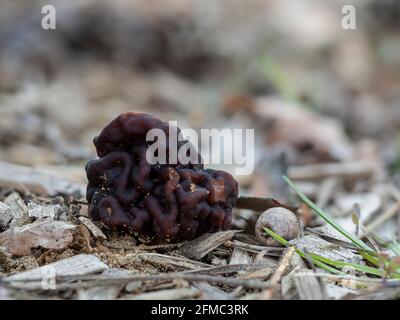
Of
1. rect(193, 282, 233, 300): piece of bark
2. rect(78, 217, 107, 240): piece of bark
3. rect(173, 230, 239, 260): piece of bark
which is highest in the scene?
rect(78, 217, 107, 240): piece of bark

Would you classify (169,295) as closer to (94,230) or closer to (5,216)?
(94,230)

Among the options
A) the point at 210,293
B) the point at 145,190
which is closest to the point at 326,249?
the point at 210,293

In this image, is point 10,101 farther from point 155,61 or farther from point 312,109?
point 312,109

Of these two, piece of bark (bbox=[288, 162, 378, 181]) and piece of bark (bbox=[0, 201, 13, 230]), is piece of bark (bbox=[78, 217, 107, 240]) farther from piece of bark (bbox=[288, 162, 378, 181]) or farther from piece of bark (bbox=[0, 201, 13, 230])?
piece of bark (bbox=[288, 162, 378, 181])

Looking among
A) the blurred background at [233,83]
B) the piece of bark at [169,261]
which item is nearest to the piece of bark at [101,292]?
the piece of bark at [169,261]

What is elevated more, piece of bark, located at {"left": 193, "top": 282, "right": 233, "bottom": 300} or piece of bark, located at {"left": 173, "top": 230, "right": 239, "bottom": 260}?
piece of bark, located at {"left": 173, "top": 230, "right": 239, "bottom": 260}

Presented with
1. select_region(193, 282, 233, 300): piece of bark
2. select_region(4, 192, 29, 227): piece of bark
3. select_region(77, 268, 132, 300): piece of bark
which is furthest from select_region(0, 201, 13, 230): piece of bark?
select_region(193, 282, 233, 300): piece of bark
